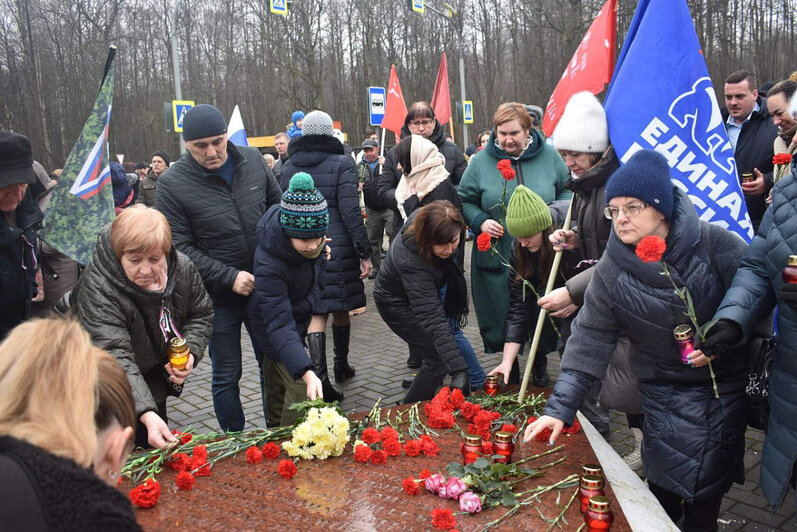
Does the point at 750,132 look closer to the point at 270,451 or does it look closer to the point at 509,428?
the point at 509,428

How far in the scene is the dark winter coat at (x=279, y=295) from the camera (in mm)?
3498

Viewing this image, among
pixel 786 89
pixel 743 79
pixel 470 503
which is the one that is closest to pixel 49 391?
pixel 470 503

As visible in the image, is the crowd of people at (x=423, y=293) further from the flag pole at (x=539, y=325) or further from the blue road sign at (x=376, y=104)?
the blue road sign at (x=376, y=104)

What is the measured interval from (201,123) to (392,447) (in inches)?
92.5

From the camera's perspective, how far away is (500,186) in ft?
15.8

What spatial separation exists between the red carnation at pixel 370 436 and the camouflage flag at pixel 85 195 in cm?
208

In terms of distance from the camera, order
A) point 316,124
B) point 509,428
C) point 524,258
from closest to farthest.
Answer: point 509,428 → point 524,258 → point 316,124

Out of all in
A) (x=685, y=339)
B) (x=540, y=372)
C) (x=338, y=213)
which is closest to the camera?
(x=685, y=339)

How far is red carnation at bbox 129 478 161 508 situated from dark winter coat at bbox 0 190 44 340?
1730 millimetres

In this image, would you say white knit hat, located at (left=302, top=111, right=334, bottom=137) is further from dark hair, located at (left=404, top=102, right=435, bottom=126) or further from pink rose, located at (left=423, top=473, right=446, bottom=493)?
pink rose, located at (left=423, top=473, right=446, bottom=493)

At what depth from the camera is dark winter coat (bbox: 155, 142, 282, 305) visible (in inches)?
157

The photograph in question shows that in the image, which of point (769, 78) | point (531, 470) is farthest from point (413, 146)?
point (769, 78)

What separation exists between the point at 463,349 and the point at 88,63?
2713 cm

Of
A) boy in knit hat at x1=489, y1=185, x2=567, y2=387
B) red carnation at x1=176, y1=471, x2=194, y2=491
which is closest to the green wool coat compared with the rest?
boy in knit hat at x1=489, y1=185, x2=567, y2=387
